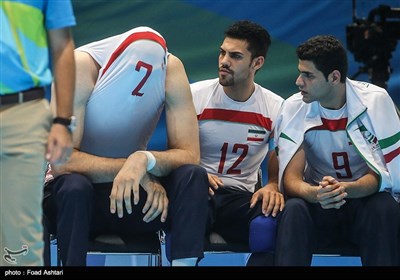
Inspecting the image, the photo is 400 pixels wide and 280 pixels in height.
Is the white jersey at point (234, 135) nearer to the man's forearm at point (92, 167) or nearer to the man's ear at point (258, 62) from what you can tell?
the man's ear at point (258, 62)

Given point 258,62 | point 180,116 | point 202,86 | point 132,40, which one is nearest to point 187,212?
point 180,116

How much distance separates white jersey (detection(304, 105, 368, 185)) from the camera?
4328 millimetres

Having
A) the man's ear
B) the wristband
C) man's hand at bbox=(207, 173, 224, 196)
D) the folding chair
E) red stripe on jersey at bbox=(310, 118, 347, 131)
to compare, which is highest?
the man's ear

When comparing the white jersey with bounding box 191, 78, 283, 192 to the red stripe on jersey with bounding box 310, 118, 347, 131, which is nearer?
the red stripe on jersey with bounding box 310, 118, 347, 131

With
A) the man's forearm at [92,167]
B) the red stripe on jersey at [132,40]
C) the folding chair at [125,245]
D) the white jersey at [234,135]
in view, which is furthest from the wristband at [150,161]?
the white jersey at [234,135]

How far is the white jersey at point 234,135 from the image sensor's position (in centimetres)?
455

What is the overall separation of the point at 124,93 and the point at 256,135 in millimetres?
784

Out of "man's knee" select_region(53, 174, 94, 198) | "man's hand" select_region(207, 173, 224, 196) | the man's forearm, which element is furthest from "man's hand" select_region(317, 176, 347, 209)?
"man's knee" select_region(53, 174, 94, 198)

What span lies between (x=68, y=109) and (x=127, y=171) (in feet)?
2.26

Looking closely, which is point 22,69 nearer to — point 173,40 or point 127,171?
point 127,171

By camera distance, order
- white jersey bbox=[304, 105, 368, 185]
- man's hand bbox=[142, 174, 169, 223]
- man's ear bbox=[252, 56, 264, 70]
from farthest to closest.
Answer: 1. man's ear bbox=[252, 56, 264, 70]
2. white jersey bbox=[304, 105, 368, 185]
3. man's hand bbox=[142, 174, 169, 223]

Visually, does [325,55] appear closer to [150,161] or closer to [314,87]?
Result: [314,87]

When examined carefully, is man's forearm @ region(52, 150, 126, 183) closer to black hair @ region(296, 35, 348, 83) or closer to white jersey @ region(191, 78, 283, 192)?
white jersey @ region(191, 78, 283, 192)
